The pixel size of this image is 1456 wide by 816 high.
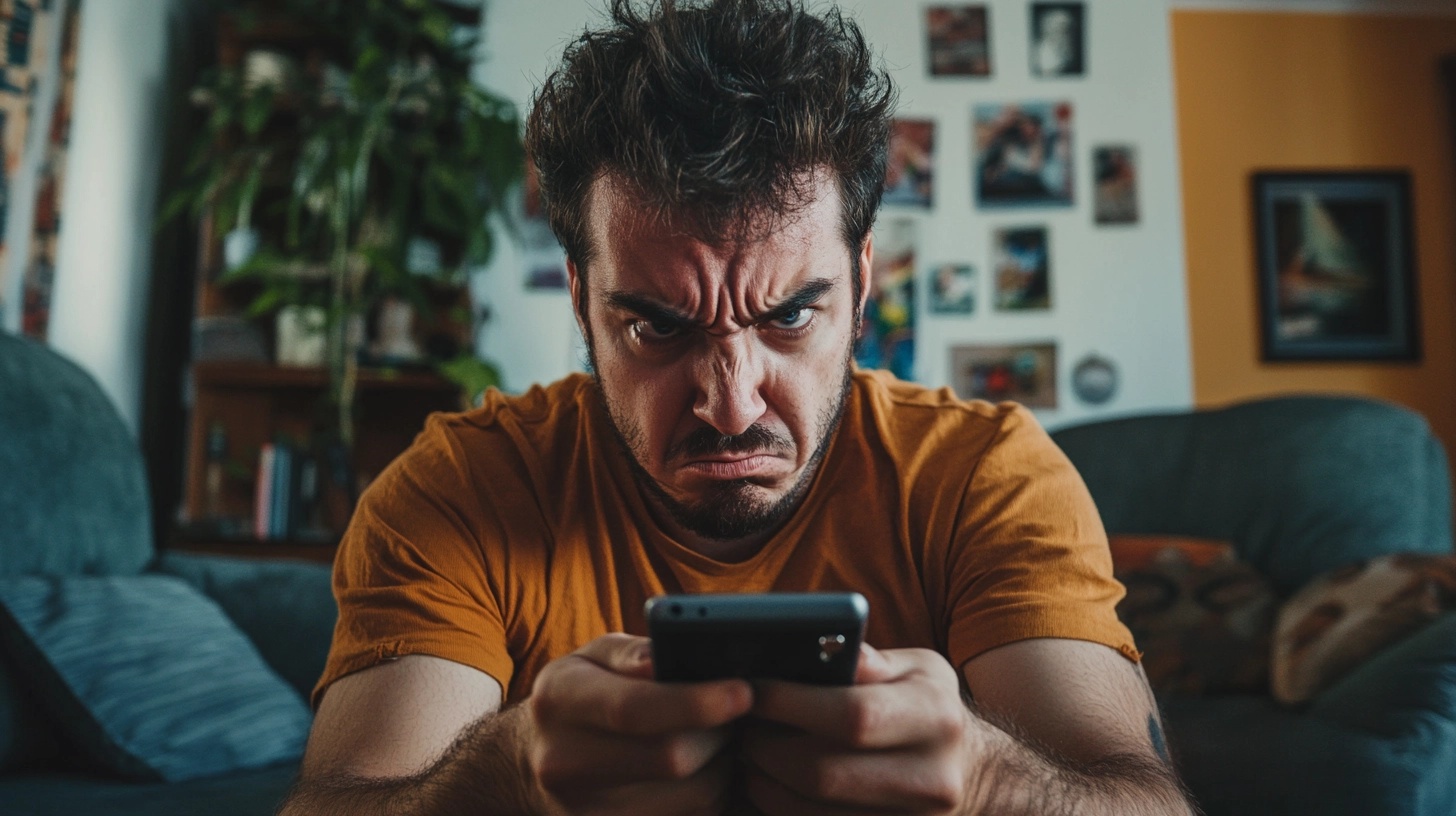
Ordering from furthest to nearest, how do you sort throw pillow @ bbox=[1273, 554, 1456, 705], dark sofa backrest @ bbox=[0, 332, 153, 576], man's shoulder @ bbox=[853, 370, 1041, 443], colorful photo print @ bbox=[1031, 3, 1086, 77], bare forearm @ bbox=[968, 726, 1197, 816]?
colorful photo print @ bbox=[1031, 3, 1086, 77]
throw pillow @ bbox=[1273, 554, 1456, 705]
dark sofa backrest @ bbox=[0, 332, 153, 576]
man's shoulder @ bbox=[853, 370, 1041, 443]
bare forearm @ bbox=[968, 726, 1197, 816]

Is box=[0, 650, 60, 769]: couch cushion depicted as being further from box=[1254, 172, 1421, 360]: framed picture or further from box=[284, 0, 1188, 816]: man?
box=[1254, 172, 1421, 360]: framed picture

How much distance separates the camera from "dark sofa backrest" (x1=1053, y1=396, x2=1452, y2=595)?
7.07 feet

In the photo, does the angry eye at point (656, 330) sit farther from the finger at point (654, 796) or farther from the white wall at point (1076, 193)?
the white wall at point (1076, 193)

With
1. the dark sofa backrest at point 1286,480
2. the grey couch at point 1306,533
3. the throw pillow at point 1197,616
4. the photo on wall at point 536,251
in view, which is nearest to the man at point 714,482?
the grey couch at point 1306,533

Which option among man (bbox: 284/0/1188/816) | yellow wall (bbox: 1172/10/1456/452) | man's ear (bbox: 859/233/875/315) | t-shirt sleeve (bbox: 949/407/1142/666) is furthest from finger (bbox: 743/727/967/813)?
yellow wall (bbox: 1172/10/1456/452)

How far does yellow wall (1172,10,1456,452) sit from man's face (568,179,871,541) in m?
3.28

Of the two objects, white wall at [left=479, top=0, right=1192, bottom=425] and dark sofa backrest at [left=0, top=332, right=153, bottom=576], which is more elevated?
white wall at [left=479, top=0, right=1192, bottom=425]

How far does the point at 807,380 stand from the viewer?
3.24ft

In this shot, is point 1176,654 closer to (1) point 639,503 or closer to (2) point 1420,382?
(1) point 639,503

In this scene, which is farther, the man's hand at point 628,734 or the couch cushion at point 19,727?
the couch cushion at point 19,727

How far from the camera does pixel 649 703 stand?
619mm

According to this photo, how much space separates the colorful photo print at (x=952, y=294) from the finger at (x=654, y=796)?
9.72ft

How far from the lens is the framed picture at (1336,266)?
385 centimetres

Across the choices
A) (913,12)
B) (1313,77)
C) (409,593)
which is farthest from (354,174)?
(1313,77)
